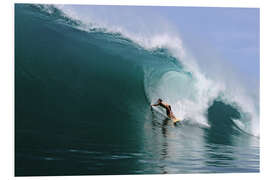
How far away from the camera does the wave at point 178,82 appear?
7426 mm

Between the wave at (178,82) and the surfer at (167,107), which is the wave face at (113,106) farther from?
the surfer at (167,107)

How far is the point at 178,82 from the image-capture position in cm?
810

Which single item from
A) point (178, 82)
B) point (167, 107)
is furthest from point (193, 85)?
point (167, 107)

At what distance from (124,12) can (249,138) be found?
3.71m

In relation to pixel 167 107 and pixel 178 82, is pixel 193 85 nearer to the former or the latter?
pixel 178 82

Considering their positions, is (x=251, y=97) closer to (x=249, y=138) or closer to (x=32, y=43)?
(x=249, y=138)

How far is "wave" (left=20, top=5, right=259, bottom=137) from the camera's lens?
24.4ft

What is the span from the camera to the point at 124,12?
280 inches

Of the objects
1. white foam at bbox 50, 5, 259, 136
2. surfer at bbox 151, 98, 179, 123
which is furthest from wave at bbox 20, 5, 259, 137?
surfer at bbox 151, 98, 179, 123

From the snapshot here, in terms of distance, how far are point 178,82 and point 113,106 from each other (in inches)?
65.3

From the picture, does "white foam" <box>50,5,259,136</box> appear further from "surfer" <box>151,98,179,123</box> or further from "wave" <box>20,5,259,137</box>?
"surfer" <box>151,98,179,123</box>

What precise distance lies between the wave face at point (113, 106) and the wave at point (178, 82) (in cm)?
2
